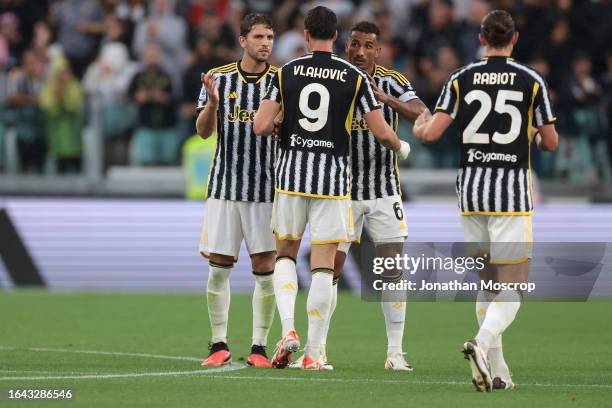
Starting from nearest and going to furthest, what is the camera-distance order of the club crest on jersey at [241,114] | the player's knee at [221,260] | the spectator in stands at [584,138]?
the club crest on jersey at [241,114] < the player's knee at [221,260] < the spectator in stands at [584,138]

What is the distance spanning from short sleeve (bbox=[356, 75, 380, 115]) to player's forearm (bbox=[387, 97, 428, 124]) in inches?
14.5

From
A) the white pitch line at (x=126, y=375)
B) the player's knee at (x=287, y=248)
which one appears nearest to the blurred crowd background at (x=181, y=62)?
the player's knee at (x=287, y=248)

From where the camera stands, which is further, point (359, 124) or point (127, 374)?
point (359, 124)

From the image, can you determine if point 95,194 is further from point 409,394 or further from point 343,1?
point 409,394

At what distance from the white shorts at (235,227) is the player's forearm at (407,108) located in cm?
112

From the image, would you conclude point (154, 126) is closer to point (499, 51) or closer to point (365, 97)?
point (365, 97)

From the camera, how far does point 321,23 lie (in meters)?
9.08

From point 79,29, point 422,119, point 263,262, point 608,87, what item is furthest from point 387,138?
point 79,29

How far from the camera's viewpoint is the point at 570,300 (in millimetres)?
15062

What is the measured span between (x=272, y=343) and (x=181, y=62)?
8.88 meters

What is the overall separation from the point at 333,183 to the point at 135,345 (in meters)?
2.72

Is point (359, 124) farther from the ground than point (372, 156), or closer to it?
farther from the ground

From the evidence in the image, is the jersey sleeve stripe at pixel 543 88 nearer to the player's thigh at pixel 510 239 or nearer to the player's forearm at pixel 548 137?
the player's forearm at pixel 548 137

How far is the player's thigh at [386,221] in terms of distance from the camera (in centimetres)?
998
